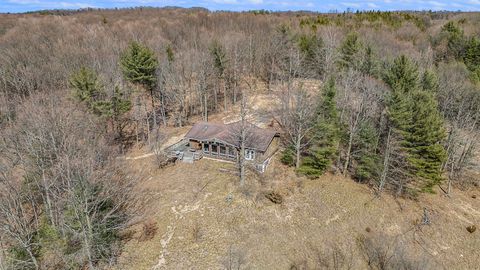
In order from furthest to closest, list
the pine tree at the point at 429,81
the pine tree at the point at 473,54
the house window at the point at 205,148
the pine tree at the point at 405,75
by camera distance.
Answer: the pine tree at the point at 473,54 → the pine tree at the point at 429,81 → the pine tree at the point at 405,75 → the house window at the point at 205,148

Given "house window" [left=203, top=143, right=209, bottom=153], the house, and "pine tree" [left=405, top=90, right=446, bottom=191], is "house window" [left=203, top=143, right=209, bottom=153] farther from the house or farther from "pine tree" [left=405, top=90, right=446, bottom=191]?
"pine tree" [left=405, top=90, right=446, bottom=191]

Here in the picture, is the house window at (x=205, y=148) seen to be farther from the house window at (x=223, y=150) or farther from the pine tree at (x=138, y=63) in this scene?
the pine tree at (x=138, y=63)

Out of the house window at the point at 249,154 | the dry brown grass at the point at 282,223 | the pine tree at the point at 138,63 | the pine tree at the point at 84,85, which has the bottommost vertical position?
the dry brown grass at the point at 282,223

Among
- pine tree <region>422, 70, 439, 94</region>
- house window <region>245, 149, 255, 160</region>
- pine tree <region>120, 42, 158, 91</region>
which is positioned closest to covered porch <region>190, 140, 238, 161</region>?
house window <region>245, 149, 255, 160</region>

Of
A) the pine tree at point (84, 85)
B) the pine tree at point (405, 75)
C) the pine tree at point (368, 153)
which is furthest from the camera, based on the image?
the pine tree at point (405, 75)

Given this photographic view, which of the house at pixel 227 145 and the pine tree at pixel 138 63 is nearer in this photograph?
the house at pixel 227 145

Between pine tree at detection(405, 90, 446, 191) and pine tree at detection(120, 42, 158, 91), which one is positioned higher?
pine tree at detection(120, 42, 158, 91)

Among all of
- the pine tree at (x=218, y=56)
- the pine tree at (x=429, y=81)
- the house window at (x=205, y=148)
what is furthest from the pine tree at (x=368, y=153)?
the pine tree at (x=218, y=56)
